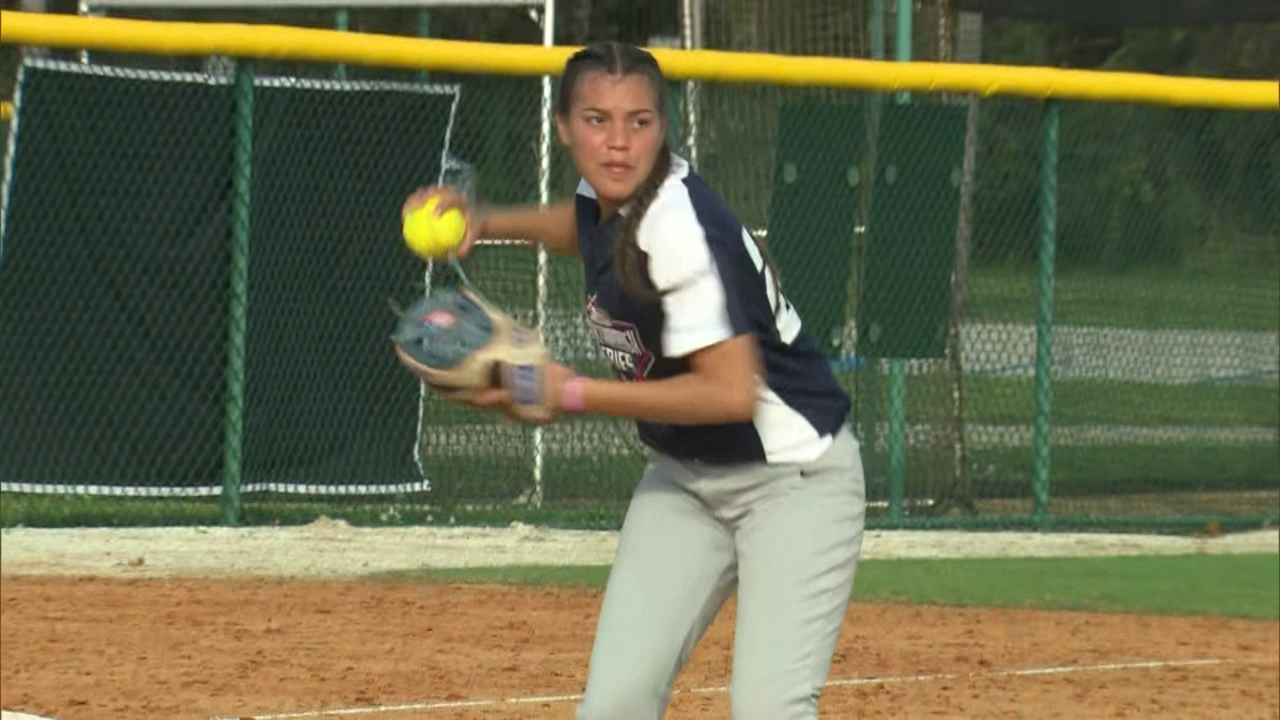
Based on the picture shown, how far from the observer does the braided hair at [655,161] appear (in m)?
4.30

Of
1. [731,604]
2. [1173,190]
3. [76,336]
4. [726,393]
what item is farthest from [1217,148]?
[726,393]

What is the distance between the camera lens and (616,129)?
4.36m

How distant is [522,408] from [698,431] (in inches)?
19.8

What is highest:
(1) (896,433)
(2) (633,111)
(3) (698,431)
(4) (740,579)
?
(2) (633,111)

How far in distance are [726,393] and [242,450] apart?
6.12 m

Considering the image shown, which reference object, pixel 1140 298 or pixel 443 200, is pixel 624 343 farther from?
pixel 1140 298

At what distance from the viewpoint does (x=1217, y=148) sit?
12.3 m

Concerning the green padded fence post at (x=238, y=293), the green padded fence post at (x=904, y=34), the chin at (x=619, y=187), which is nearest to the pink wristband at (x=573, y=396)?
the chin at (x=619, y=187)

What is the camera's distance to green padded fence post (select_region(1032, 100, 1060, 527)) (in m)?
11.8

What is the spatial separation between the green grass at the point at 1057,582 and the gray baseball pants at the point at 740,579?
5515mm

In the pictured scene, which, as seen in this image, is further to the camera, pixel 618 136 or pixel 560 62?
pixel 560 62

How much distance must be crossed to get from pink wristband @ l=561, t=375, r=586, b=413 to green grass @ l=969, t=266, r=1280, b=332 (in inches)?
312

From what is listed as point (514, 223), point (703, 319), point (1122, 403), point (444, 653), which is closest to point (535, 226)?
point (514, 223)

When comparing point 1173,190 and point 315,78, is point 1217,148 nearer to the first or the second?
point 1173,190
